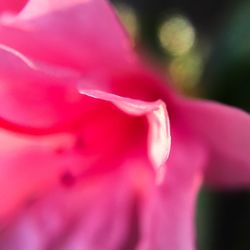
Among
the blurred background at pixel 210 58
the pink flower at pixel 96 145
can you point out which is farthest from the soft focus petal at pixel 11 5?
the blurred background at pixel 210 58

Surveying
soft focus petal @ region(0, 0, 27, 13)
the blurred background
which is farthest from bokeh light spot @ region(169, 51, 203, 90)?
soft focus petal @ region(0, 0, 27, 13)

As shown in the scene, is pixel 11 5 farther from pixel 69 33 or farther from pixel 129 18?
pixel 129 18

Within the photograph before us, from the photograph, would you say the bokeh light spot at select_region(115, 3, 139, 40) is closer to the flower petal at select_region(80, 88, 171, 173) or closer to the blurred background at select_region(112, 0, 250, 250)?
the blurred background at select_region(112, 0, 250, 250)

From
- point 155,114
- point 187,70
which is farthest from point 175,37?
point 155,114

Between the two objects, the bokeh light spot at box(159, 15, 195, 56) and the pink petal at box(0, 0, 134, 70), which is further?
the bokeh light spot at box(159, 15, 195, 56)

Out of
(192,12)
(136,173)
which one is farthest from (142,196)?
(192,12)

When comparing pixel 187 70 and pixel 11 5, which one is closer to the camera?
pixel 11 5
